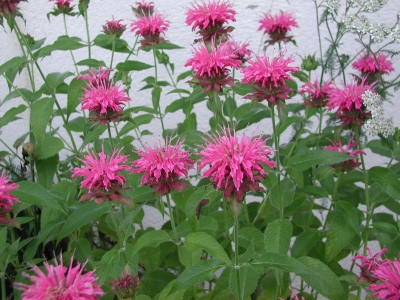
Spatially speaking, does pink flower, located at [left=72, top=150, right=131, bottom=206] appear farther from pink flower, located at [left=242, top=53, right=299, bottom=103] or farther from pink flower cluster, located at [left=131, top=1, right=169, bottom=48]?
pink flower cluster, located at [left=131, top=1, right=169, bottom=48]

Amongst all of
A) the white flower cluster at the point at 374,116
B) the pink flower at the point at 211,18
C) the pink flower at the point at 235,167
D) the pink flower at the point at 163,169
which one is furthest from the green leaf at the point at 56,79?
the white flower cluster at the point at 374,116

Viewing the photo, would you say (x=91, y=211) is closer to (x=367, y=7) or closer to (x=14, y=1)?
(x=14, y=1)

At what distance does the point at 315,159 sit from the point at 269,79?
6.1 inches

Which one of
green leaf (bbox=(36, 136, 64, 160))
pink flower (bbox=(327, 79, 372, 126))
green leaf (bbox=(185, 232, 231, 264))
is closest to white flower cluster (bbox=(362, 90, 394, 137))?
pink flower (bbox=(327, 79, 372, 126))

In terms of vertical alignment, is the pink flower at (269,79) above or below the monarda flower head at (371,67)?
below

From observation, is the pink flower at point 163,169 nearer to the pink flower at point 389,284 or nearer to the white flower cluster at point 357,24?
the pink flower at point 389,284

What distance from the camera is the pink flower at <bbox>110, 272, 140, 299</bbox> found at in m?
0.62

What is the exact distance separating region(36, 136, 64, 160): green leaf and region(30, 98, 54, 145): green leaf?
0.05 metres

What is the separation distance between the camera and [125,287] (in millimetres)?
626

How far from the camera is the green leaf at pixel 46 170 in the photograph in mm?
941

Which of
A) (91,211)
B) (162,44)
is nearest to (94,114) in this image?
(91,211)

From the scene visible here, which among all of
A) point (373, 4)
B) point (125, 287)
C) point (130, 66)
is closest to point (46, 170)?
point (130, 66)

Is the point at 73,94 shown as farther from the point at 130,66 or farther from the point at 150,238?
the point at 150,238

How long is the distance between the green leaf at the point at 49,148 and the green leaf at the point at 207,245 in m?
0.42
